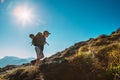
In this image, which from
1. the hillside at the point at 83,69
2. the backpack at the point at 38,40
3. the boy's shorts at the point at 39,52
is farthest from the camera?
the backpack at the point at 38,40

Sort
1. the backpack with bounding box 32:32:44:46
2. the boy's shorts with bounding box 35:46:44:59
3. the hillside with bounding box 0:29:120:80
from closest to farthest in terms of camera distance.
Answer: the hillside with bounding box 0:29:120:80, the boy's shorts with bounding box 35:46:44:59, the backpack with bounding box 32:32:44:46

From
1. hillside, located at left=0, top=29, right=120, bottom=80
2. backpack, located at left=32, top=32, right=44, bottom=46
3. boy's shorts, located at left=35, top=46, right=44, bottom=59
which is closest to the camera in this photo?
hillside, located at left=0, top=29, right=120, bottom=80

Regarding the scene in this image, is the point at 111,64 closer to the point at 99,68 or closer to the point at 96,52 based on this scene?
the point at 99,68

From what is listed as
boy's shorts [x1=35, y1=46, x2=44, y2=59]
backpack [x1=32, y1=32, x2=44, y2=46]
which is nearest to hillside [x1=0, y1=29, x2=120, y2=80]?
boy's shorts [x1=35, y1=46, x2=44, y2=59]

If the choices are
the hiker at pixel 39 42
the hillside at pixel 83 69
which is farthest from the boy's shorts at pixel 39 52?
the hillside at pixel 83 69

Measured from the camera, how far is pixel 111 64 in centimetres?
1192

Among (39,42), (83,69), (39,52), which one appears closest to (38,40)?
(39,42)

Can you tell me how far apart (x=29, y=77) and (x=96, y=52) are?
5.26 m

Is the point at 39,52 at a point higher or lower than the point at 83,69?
higher

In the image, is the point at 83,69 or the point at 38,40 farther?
the point at 38,40

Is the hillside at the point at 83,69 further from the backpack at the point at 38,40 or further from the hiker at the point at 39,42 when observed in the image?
the backpack at the point at 38,40

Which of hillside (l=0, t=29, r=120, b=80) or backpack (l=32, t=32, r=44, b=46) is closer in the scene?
hillside (l=0, t=29, r=120, b=80)

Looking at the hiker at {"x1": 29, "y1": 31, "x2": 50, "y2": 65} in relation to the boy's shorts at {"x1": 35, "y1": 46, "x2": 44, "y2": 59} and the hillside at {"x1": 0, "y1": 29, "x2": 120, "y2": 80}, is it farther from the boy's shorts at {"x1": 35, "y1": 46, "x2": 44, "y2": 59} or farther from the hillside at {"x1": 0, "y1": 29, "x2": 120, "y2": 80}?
the hillside at {"x1": 0, "y1": 29, "x2": 120, "y2": 80}

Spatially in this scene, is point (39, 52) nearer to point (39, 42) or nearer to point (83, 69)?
point (39, 42)
